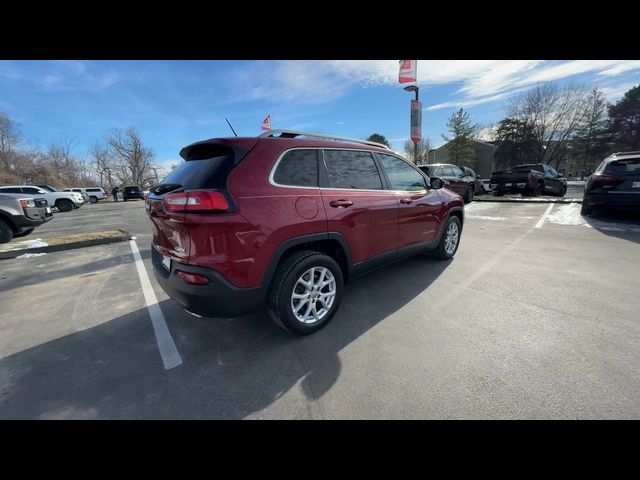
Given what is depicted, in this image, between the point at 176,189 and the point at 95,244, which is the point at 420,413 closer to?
the point at 176,189

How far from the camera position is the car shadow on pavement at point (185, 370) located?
1.79 meters

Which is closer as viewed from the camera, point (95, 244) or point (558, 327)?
point (558, 327)

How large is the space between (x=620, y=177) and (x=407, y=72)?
24.5 feet

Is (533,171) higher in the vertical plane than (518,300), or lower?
higher

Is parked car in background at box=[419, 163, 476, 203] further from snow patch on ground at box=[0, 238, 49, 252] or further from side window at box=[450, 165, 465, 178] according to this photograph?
snow patch on ground at box=[0, 238, 49, 252]

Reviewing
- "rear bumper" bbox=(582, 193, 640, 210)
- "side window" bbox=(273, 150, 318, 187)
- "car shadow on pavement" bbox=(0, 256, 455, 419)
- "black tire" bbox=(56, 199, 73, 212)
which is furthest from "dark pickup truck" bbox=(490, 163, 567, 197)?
"black tire" bbox=(56, 199, 73, 212)

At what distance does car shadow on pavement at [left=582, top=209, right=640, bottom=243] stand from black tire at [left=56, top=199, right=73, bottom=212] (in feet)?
93.6

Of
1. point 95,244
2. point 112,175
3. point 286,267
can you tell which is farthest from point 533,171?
point 112,175
